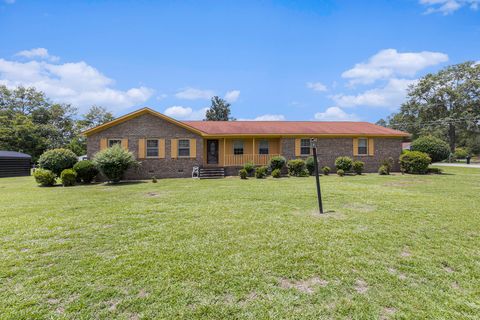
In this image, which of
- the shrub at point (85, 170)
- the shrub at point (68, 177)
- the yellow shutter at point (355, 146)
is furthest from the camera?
the yellow shutter at point (355, 146)

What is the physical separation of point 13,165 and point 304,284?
→ 85.9ft

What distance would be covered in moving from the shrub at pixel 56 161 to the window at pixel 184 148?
6.34 meters

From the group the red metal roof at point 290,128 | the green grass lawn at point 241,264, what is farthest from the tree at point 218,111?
the green grass lawn at point 241,264

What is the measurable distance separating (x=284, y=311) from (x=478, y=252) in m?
3.59

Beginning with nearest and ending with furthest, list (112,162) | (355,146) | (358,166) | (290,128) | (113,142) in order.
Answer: (112,162) → (113,142) → (358,166) → (355,146) → (290,128)

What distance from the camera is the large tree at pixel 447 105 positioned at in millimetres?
38219

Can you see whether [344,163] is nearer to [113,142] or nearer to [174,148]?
[174,148]

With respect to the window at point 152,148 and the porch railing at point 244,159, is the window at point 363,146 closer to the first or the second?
the porch railing at point 244,159

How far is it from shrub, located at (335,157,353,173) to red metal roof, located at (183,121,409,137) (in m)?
2.15

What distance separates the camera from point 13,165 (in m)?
20.0

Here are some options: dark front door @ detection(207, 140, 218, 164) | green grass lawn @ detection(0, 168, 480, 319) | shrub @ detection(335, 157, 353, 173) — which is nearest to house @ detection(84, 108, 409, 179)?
dark front door @ detection(207, 140, 218, 164)

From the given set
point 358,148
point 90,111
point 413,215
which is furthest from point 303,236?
point 90,111

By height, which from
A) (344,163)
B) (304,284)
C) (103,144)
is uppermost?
(103,144)

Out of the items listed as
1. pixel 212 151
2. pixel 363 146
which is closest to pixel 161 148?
pixel 212 151
